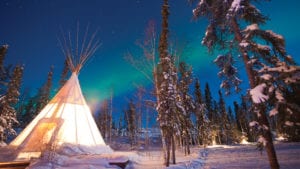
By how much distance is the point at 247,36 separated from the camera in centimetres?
715

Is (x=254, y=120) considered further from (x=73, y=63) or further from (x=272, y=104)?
(x=73, y=63)

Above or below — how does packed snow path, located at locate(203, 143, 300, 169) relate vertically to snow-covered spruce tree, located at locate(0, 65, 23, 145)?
below

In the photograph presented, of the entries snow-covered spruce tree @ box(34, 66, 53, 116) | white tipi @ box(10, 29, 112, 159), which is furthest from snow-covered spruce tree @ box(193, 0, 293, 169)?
snow-covered spruce tree @ box(34, 66, 53, 116)

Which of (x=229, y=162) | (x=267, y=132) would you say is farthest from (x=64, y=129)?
(x=267, y=132)

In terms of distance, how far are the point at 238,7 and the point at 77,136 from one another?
12346 millimetres

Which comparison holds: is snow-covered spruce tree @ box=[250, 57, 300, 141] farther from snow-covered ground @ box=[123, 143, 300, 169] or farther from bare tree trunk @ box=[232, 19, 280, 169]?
snow-covered ground @ box=[123, 143, 300, 169]

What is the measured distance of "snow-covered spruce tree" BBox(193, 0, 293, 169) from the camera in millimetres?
6844

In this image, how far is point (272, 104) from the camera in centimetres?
644

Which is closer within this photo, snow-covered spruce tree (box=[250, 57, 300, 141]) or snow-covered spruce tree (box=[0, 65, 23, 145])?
snow-covered spruce tree (box=[250, 57, 300, 141])

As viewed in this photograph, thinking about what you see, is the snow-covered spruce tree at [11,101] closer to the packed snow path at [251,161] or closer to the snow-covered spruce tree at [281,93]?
the packed snow path at [251,161]

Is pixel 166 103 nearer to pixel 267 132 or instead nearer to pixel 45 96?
pixel 267 132

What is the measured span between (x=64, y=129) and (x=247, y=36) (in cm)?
1216

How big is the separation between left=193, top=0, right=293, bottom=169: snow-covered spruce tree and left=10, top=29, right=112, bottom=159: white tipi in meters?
9.88

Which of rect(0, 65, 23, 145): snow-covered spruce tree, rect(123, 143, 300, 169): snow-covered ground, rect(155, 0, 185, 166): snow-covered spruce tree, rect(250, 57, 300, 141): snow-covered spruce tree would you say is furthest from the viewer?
rect(0, 65, 23, 145): snow-covered spruce tree
